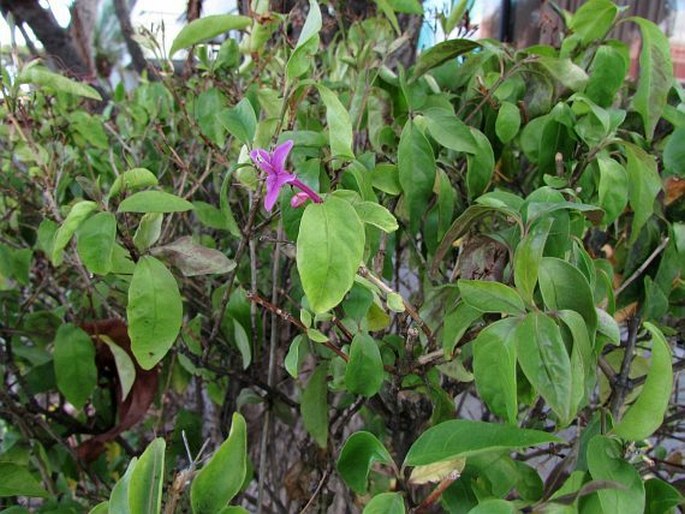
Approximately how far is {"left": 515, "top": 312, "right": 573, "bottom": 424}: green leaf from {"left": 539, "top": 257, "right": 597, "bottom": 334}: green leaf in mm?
30

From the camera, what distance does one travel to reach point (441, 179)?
1.99 feet

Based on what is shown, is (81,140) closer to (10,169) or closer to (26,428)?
(10,169)

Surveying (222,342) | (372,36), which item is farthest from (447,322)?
(372,36)

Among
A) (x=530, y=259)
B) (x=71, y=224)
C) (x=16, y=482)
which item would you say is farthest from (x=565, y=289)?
(x=16, y=482)

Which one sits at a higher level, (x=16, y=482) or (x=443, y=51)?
(x=443, y=51)

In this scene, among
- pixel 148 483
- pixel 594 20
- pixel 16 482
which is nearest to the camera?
pixel 148 483

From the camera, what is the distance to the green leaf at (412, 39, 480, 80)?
0.62 metres

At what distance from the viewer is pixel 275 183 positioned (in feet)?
1.43

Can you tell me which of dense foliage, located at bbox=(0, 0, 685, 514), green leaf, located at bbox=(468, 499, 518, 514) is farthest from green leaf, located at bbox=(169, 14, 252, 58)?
green leaf, located at bbox=(468, 499, 518, 514)

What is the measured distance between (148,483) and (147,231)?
25 centimetres

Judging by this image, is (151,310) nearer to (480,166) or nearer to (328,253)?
(328,253)

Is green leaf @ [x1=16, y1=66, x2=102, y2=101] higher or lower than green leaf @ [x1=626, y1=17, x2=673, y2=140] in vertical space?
higher

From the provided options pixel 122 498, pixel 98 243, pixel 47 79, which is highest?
pixel 47 79

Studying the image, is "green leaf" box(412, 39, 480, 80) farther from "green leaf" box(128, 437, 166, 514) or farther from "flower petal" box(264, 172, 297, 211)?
"green leaf" box(128, 437, 166, 514)
